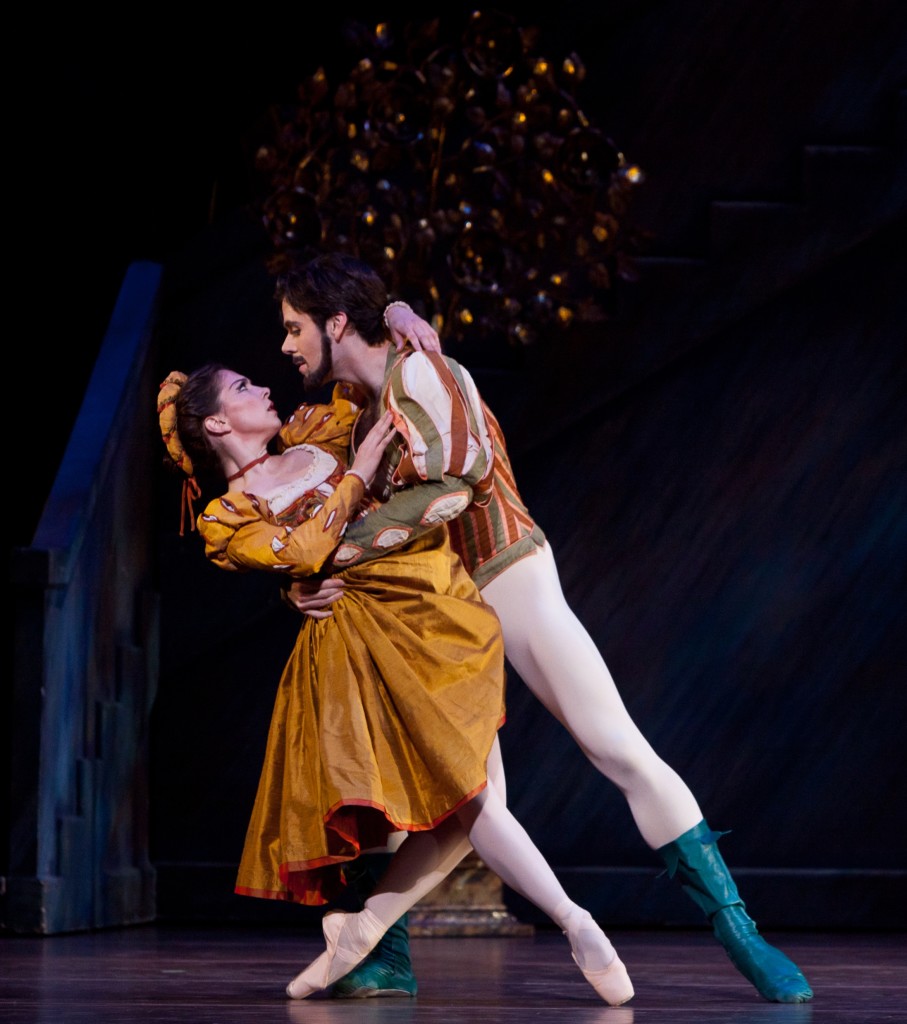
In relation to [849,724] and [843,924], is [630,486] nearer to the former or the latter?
[849,724]

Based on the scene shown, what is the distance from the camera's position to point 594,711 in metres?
3.25

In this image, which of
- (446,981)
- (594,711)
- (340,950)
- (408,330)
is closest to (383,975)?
(340,950)

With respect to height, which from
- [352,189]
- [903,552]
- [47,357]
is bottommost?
[903,552]

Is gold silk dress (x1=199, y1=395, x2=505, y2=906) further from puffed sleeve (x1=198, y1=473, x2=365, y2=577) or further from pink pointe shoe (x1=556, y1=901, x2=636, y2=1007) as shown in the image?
pink pointe shoe (x1=556, y1=901, x2=636, y2=1007)

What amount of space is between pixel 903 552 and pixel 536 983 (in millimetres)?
2243

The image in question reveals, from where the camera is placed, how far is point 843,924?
5133mm

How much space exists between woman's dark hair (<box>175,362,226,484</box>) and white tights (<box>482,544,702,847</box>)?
2.21 feet

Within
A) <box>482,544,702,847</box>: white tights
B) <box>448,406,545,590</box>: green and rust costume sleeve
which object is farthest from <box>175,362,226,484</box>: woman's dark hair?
<box>482,544,702,847</box>: white tights

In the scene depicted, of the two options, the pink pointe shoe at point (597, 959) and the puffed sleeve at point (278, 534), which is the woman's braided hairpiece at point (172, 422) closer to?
the puffed sleeve at point (278, 534)

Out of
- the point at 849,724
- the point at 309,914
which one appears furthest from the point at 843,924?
the point at 309,914

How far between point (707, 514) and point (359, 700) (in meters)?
2.34

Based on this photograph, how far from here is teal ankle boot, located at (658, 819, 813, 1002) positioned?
312 cm

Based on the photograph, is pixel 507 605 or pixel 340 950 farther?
pixel 507 605

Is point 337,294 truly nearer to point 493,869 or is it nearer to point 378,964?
point 493,869
